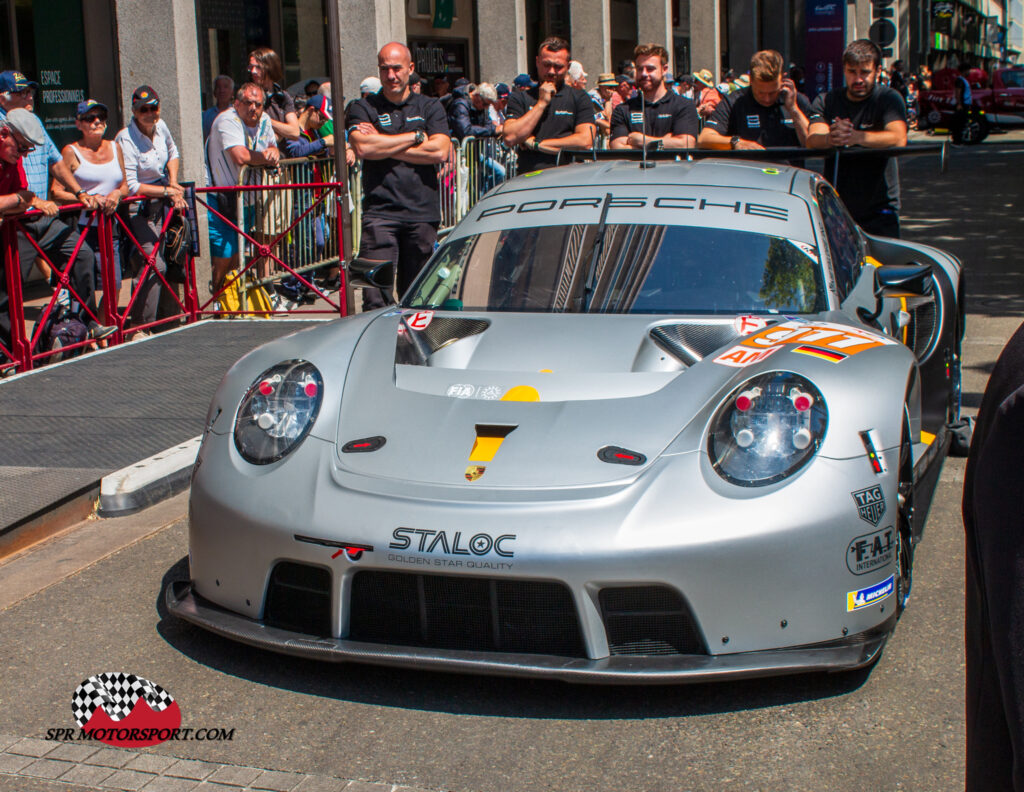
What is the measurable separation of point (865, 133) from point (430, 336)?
4.25 meters

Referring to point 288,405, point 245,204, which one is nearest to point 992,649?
point 288,405

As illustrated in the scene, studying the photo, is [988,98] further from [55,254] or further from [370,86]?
[55,254]

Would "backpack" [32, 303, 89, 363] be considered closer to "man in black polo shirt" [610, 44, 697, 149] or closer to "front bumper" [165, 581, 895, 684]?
"man in black polo shirt" [610, 44, 697, 149]

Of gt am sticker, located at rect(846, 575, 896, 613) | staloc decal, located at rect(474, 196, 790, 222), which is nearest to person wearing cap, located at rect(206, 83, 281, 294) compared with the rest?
staloc decal, located at rect(474, 196, 790, 222)

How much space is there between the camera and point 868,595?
339 centimetres

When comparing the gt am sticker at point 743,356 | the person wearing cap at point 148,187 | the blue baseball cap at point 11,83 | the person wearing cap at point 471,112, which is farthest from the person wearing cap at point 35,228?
the person wearing cap at point 471,112

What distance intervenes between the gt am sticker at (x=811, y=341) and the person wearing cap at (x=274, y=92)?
774 cm

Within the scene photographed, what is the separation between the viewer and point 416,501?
3.41 meters

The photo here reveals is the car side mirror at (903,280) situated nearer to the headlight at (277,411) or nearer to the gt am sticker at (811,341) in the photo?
the gt am sticker at (811,341)

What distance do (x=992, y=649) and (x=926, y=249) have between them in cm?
517

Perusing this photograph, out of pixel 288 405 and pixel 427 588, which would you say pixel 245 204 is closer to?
pixel 288 405

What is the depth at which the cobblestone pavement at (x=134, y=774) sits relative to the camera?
9.80ft

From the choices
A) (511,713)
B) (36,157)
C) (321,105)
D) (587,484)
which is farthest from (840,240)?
(321,105)

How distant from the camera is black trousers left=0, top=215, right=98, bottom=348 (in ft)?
26.0
